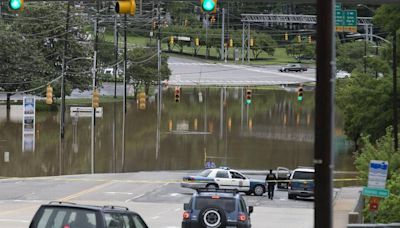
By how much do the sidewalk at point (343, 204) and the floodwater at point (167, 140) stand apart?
13.3m

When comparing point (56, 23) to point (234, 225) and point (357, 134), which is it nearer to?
point (357, 134)

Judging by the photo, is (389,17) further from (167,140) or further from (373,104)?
(167,140)

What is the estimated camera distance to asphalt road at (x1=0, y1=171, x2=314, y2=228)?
107 feet

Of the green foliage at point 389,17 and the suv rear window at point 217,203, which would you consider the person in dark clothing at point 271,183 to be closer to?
the green foliage at point 389,17

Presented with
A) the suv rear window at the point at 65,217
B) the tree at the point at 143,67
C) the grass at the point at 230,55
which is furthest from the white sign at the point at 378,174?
the grass at the point at 230,55

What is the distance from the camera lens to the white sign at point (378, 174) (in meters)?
22.1

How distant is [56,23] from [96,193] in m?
57.6

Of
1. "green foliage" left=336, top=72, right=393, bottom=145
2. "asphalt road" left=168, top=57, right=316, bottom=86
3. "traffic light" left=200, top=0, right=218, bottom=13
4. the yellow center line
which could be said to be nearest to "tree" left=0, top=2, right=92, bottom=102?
"asphalt road" left=168, top=57, right=316, bottom=86

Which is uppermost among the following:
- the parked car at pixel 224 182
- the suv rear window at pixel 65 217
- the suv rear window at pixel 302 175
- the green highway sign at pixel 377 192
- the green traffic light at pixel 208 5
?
the green traffic light at pixel 208 5

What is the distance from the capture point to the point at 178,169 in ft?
184

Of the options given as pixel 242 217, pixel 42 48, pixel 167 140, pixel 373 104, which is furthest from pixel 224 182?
pixel 42 48

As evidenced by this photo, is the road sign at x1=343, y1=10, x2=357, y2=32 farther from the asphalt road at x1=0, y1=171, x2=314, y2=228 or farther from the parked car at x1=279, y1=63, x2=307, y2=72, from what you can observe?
the parked car at x1=279, y1=63, x2=307, y2=72

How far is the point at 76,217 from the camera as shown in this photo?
14.0 meters

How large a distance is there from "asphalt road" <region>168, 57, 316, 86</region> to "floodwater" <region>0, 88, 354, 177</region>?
1635cm
